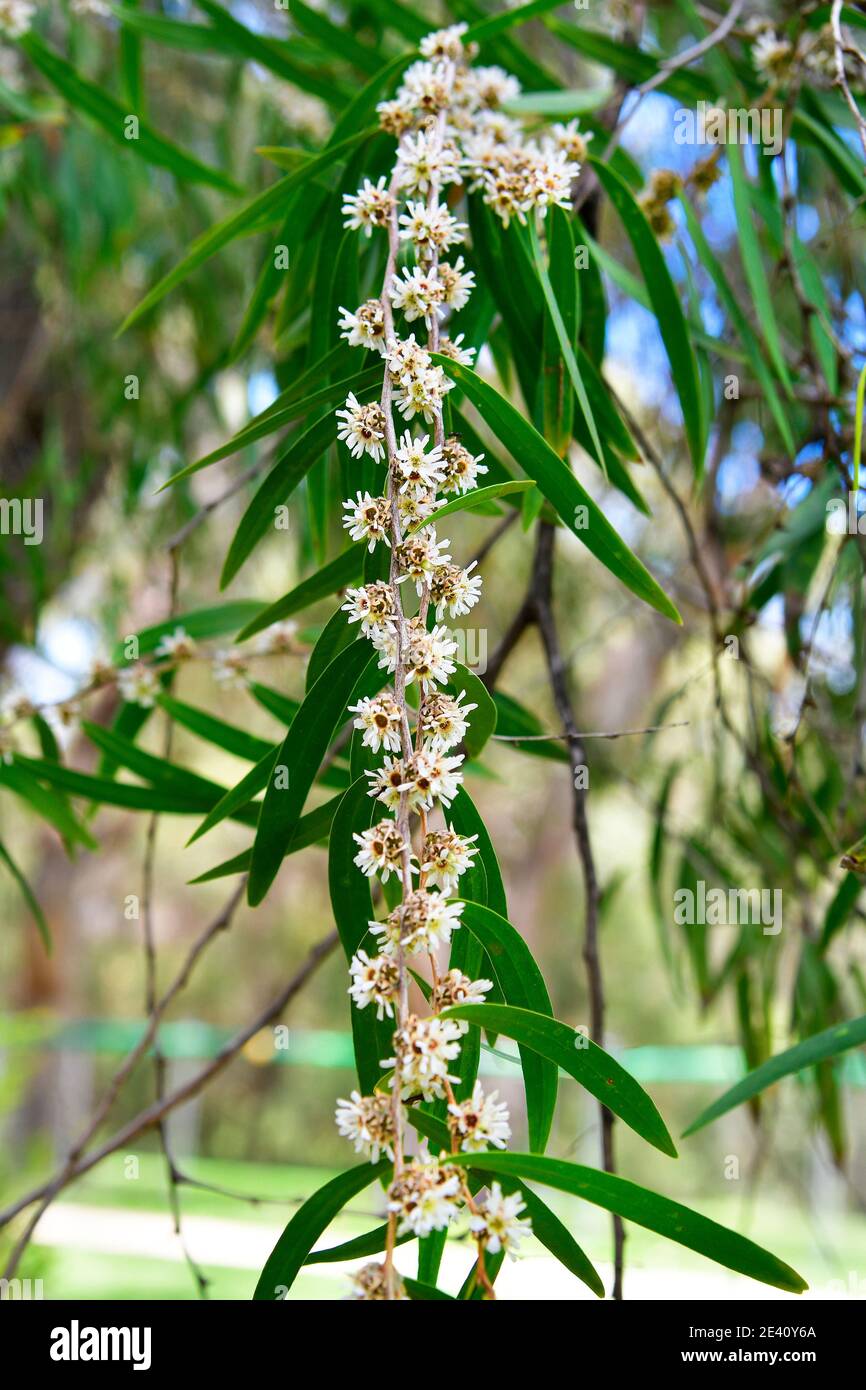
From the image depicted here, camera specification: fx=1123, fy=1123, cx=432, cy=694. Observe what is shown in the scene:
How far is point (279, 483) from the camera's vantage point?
1.72 ft

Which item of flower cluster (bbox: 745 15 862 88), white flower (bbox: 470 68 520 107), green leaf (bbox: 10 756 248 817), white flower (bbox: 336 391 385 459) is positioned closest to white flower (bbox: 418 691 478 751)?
white flower (bbox: 336 391 385 459)

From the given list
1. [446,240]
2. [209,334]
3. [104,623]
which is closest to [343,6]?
[209,334]

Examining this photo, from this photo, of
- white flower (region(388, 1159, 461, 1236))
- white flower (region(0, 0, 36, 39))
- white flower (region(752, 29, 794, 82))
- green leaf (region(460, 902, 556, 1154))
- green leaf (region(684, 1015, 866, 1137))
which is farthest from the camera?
white flower (region(0, 0, 36, 39))

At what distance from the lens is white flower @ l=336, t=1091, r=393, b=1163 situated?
1.14ft

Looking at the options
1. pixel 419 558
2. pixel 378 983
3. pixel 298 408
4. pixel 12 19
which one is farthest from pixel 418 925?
pixel 12 19

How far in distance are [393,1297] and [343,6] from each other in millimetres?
1706

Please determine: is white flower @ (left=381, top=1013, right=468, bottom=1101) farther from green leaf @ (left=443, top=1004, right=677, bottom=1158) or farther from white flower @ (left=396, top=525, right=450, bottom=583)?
white flower @ (left=396, top=525, right=450, bottom=583)

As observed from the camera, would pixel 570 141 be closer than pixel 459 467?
No

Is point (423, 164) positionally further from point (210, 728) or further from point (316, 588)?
point (210, 728)

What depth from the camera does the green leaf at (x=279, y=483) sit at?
0.50 m

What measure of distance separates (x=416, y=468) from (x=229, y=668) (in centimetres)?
39

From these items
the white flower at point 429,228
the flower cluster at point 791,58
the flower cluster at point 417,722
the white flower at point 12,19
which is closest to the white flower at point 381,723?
the flower cluster at point 417,722

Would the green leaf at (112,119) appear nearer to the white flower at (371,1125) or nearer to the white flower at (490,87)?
the white flower at (490,87)

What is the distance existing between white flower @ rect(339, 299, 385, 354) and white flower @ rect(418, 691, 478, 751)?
16cm
